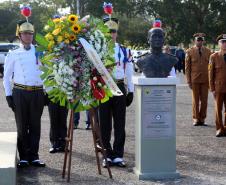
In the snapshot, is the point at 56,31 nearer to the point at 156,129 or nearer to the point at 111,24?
the point at 111,24

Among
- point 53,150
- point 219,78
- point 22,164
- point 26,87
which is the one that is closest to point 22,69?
point 26,87

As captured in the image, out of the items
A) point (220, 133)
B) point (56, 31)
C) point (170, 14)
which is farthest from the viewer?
point (170, 14)

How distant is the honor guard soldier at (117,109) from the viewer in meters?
7.44

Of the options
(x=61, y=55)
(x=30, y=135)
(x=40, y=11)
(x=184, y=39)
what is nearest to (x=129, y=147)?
Answer: (x=30, y=135)

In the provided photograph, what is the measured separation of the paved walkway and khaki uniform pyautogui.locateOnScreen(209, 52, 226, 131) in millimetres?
420

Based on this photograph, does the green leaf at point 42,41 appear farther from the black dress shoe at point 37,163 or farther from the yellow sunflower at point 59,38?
the black dress shoe at point 37,163

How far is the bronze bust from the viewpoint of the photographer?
6.85m

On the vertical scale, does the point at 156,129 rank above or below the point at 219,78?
below

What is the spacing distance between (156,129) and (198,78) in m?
4.61

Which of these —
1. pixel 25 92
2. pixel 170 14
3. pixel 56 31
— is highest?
pixel 170 14

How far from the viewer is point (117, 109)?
7457 mm

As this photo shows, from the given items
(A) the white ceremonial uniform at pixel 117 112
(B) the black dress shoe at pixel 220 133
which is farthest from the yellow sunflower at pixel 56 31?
(B) the black dress shoe at pixel 220 133

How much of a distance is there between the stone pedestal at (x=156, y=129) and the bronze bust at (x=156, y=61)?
0.18 metres

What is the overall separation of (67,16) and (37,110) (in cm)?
154
